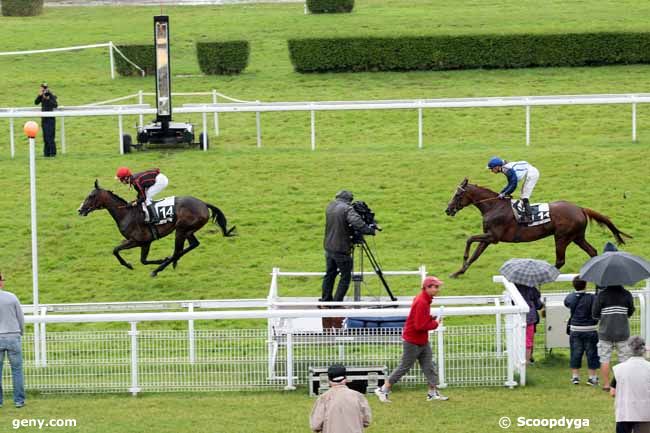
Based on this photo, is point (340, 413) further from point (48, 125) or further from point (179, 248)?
point (48, 125)

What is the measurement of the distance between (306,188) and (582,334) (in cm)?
716

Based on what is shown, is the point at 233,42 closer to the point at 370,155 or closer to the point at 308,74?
the point at 308,74

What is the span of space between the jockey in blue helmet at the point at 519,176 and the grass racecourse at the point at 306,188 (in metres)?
0.73

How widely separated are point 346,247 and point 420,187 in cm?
495

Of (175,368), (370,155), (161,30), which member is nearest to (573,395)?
(175,368)

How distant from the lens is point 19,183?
729 inches

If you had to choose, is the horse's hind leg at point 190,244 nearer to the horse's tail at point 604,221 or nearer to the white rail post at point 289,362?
the horse's tail at point 604,221

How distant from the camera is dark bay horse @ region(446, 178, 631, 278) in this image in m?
15.1

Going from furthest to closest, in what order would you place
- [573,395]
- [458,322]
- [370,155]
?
[370,155]
[458,322]
[573,395]

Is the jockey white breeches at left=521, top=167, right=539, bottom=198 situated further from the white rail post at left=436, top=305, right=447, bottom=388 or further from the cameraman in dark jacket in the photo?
the white rail post at left=436, top=305, right=447, bottom=388

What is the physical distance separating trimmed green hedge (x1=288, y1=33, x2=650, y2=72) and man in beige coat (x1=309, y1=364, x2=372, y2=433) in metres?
19.0

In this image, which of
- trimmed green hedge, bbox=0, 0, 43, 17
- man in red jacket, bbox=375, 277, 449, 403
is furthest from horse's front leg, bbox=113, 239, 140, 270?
trimmed green hedge, bbox=0, 0, 43, 17
